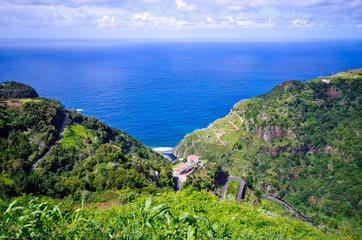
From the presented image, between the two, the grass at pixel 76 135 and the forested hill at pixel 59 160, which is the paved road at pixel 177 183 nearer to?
the forested hill at pixel 59 160

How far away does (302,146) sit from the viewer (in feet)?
189

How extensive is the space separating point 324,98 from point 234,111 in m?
30.5

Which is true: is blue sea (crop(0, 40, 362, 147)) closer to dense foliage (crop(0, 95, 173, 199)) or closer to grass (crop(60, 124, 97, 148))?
grass (crop(60, 124, 97, 148))

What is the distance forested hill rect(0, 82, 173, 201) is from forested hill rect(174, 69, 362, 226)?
102ft

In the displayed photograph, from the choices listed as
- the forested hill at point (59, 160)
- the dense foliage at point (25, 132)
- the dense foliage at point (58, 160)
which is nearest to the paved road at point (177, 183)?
the forested hill at point (59, 160)

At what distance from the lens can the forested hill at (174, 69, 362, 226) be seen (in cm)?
4553

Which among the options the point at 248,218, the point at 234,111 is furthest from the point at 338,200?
the point at 234,111

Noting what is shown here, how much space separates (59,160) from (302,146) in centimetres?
5681

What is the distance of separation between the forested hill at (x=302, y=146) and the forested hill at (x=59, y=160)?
31.2 meters

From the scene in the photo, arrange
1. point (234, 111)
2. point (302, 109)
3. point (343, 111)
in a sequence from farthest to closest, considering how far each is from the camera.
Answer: point (234, 111) < point (302, 109) < point (343, 111)

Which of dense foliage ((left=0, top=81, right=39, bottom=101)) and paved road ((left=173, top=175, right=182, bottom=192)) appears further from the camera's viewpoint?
dense foliage ((left=0, top=81, right=39, bottom=101))

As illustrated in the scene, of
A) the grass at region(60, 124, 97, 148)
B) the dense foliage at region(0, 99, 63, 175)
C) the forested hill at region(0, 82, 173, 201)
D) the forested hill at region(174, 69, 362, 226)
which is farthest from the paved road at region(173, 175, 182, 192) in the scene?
the dense foliage at region(0, 99, 63, 175)

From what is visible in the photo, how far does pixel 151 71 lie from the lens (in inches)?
6698

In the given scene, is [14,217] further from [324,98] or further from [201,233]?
[324,98]
